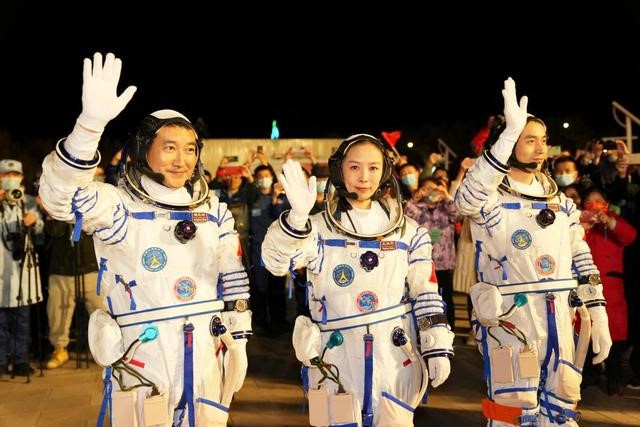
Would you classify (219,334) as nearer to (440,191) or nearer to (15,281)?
(15,281)

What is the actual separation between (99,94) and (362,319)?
1.75 meters

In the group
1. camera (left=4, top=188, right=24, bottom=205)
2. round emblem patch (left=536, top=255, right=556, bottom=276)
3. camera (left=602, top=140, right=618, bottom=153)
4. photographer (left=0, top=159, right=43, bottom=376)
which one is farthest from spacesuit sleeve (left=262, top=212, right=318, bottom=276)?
camera (left=602, top=140, right=618, bottom=153)

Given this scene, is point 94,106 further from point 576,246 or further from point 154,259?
point 576,246

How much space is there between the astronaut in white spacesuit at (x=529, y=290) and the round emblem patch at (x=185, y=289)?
5.90 feet

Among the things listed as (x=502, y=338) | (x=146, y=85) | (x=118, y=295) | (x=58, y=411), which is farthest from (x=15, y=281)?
(x=146, y=85)

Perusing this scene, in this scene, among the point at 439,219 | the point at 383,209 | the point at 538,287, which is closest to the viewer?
the point at 383,209

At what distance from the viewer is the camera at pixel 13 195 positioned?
6.68 m

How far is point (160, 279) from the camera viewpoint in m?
3.17

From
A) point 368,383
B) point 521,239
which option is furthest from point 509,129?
point 368,383

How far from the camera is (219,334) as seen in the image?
10.7ft

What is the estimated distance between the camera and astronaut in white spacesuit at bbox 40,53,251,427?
301 centimetres

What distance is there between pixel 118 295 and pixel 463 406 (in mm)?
3712

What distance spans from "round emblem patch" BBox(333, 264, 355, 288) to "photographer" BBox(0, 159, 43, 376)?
14.0 ft

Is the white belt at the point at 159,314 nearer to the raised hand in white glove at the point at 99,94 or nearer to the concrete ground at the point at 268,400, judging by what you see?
the raised hand in white glove at the point at 99,94
